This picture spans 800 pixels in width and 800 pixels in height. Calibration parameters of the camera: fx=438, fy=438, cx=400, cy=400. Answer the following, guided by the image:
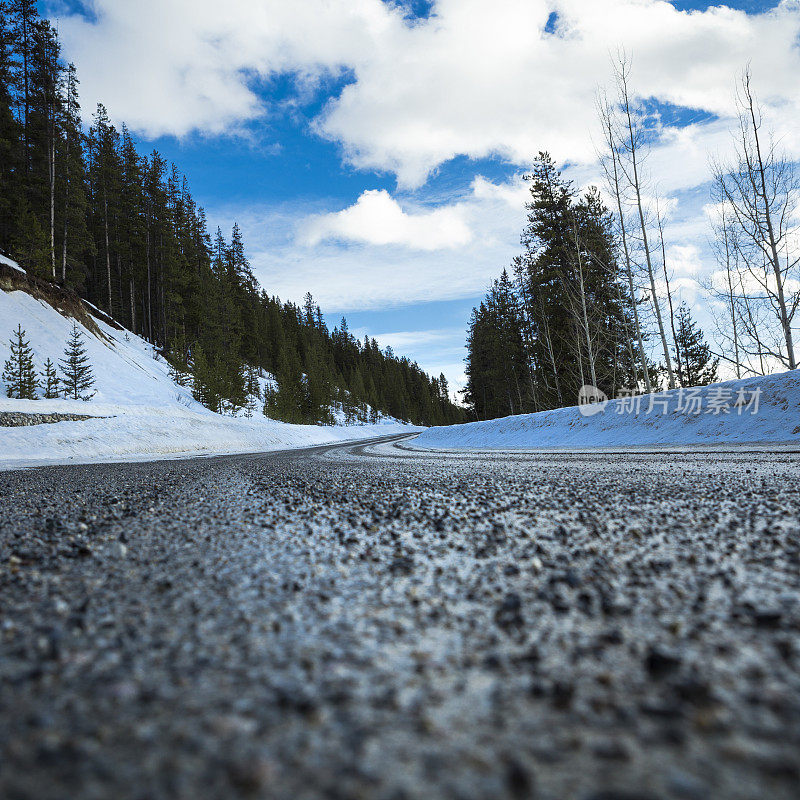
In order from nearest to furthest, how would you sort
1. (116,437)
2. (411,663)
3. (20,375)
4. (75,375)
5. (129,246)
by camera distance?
(411,663), (116,437), (20,375), (75,375), (129,246)

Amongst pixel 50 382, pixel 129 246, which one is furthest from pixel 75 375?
pixel 129 246

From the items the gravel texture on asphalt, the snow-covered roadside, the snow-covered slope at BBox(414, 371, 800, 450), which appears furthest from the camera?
the snow-covered roadside

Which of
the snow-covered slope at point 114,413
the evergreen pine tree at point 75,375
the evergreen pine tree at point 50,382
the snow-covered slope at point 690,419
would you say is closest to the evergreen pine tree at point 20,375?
the snow-covered slope at point 114,413

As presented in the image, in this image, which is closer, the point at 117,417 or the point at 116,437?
the point at 116,437

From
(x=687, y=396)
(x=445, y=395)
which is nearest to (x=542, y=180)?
(x=687, y=396)

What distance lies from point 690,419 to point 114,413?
64.0 ft

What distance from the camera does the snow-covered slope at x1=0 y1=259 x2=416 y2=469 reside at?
13.6 metres

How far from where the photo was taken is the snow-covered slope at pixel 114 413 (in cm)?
1359

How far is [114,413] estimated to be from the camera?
1720cm

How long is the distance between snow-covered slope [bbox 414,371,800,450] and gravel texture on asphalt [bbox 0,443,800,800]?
896cm

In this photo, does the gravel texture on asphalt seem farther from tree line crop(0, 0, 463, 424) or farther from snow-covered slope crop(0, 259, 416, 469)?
tree line crop(0, 0, 463, 424)

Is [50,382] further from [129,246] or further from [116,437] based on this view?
[129,246]

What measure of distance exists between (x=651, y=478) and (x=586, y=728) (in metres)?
3.86

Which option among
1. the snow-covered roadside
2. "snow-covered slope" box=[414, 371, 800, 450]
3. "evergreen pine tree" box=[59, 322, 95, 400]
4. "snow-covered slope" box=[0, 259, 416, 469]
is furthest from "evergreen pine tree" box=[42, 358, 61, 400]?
"snow-covered slope" box=[414, 371, 800, 450]
